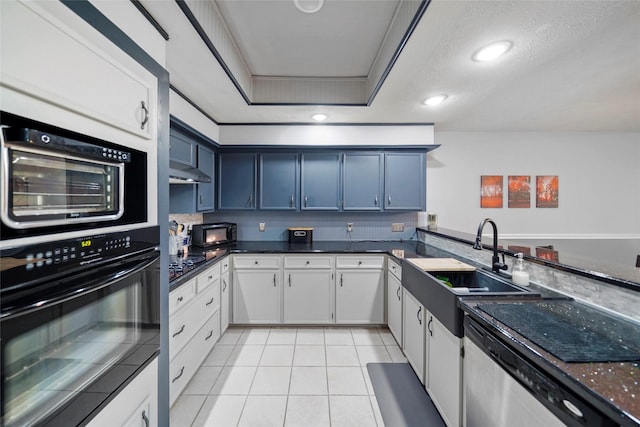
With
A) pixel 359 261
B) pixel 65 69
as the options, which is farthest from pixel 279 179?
pixel 65 69

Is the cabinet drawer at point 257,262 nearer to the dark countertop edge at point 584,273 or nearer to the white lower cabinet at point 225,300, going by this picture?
the white lower cabinet at point 225,300

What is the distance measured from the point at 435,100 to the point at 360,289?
7.09ft

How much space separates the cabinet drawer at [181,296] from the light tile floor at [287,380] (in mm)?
743

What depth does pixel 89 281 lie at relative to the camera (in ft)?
3.00

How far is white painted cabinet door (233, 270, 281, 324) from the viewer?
296 cm

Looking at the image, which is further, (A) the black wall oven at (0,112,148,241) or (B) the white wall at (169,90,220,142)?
(B) the white wall at (169,90,220,142)

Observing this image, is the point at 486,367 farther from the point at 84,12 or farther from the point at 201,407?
the point at 84,12

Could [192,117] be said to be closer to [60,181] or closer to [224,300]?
[224,300]

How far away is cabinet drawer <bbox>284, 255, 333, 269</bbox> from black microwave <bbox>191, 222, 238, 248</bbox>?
2.88 ft

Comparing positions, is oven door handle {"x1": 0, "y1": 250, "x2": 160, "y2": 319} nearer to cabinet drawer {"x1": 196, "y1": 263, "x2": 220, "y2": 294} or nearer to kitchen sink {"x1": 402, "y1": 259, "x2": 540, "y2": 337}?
cabinet drawer {"x1": 196, "y1": 263, "x2": 220, "y2": 294}

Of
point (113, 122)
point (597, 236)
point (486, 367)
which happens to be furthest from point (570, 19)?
point (597, 236)

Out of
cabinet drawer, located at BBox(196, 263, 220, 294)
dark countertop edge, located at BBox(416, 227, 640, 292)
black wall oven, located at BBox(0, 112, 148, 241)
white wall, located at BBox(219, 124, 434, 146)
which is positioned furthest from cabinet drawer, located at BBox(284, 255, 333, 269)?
black wall oven, located at BBox(0, 112, 148, 241)

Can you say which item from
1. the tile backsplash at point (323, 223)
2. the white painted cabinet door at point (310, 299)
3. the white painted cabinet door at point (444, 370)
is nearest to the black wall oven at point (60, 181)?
the white painted cabinet door at point (444, 370)

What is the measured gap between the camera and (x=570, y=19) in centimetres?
153
